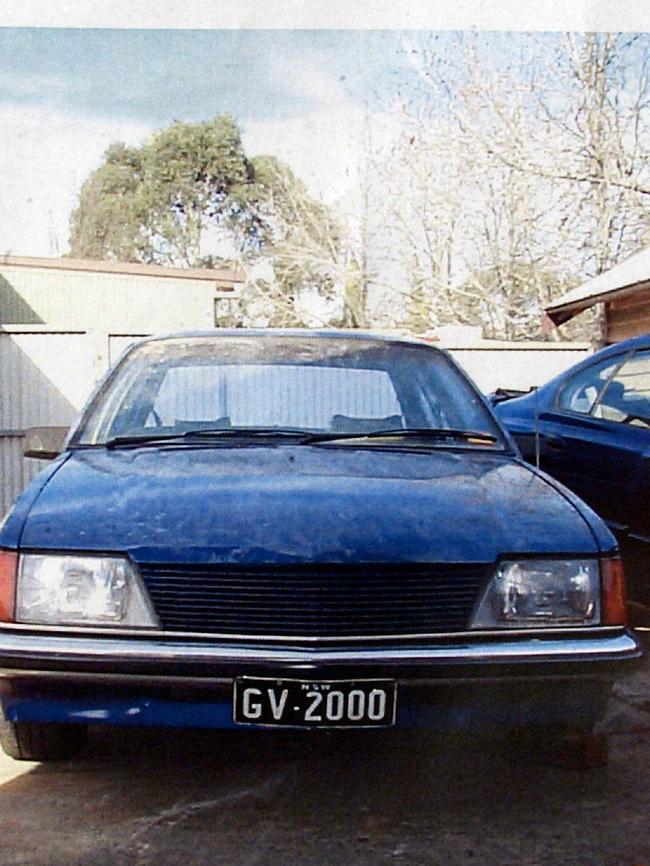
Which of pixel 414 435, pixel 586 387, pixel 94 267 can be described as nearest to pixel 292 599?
pixel 414 435

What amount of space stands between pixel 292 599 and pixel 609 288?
9.15 m

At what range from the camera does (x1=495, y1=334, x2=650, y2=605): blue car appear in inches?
169

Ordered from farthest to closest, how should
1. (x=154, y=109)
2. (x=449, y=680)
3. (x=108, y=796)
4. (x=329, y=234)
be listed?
(x=329, y=234), (x=154, y=109), (x=108, y=796), (x=449, y=680)

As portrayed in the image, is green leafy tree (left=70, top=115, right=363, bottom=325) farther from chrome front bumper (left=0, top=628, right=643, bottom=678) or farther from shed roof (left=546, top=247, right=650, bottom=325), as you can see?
chrome front bumper (left=0, top=628, right=643, bottom=678)

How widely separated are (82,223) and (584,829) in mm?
19601

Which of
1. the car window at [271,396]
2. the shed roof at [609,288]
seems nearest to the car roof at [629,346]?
the car window at [271,396]

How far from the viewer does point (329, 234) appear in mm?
20453

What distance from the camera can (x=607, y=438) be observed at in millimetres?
4562

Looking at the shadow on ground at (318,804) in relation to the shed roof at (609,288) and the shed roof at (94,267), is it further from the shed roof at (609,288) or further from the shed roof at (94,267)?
the shed roof at (94,267)

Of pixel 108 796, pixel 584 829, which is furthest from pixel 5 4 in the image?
pixel 584 829

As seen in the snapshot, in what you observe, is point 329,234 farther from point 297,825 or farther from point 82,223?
point 297,825

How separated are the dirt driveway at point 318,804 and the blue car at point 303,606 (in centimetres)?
22

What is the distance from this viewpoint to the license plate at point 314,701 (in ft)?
7.66

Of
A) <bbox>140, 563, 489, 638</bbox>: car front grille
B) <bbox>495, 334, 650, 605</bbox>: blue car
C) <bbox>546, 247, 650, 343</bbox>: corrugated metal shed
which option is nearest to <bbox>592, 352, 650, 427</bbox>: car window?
<bbox>495, 334, 650, 605</bbox>: blue car
